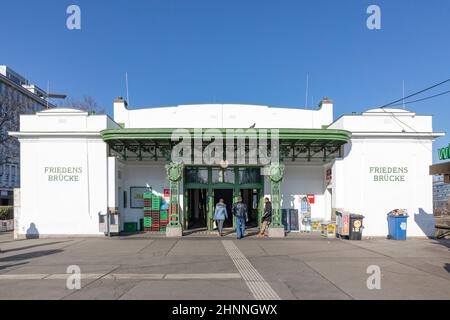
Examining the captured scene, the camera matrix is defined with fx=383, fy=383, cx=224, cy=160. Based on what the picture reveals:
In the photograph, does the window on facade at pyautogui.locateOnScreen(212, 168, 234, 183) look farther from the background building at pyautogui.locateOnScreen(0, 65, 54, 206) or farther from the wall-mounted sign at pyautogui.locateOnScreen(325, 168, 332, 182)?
the background building at pyautogui.locateOnScreen(0, 65, 54, 206)

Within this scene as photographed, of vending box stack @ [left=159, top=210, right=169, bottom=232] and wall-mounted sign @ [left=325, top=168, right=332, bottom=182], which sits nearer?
wall-mounted sign @ [left=325, top=168, right=332, bottom=182]

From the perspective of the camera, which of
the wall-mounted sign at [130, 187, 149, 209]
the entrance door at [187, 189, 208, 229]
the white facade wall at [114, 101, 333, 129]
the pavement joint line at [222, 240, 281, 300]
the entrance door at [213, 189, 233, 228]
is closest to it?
the pavement joint line at [222, 240, 281, 300]

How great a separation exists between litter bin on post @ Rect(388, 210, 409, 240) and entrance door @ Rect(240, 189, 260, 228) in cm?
657

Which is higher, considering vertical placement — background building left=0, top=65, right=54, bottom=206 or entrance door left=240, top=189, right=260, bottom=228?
background building left=0, top=65, right=54, bottom=206

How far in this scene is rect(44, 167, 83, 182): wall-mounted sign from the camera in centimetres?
1661

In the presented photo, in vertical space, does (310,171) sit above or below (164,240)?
above

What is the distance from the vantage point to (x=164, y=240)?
1507 cm

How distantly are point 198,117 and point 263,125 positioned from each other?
3.34 meters

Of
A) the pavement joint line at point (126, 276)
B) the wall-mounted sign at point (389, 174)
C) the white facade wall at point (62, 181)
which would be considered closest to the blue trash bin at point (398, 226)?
the wall-mounted sign at point (389, 174)

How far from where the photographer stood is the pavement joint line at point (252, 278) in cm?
689

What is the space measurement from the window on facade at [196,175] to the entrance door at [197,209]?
74 cm

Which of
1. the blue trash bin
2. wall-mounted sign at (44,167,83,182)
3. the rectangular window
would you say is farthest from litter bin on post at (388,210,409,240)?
wall-mounted sign at (44,167,83,182)
